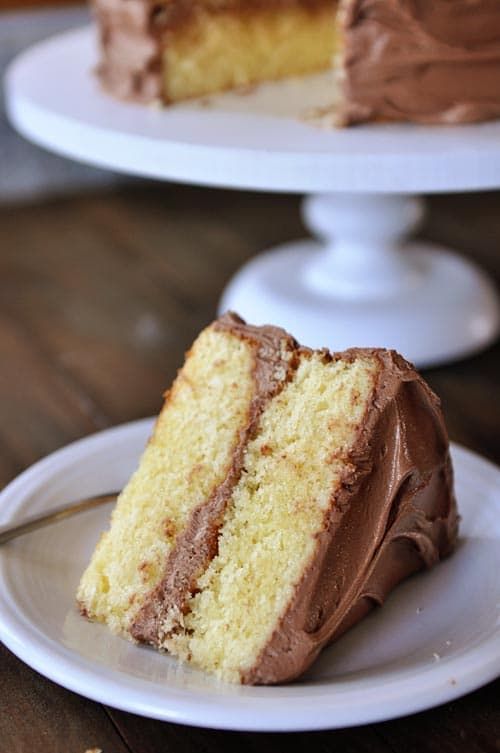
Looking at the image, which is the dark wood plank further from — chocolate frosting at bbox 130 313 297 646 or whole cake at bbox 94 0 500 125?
whole cake at bbox 94 0 500 125

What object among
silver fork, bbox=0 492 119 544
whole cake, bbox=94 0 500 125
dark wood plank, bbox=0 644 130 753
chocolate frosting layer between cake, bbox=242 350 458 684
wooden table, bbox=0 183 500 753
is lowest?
wooden table, bbox=0 183 500 753

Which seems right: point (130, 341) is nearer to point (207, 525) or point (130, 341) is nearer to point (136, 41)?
point (136, 41)

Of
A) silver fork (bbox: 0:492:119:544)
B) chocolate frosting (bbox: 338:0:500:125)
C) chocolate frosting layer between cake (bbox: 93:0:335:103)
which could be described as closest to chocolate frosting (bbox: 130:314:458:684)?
silver fork (bbox: 0:492:119:544)

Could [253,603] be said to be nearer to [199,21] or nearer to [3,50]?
[199,21]

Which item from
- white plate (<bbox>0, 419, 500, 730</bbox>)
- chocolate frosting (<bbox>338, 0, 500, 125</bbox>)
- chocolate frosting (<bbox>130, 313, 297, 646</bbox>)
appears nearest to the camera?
white plate (<bbox>0, 419, 500, 730</bbox>)

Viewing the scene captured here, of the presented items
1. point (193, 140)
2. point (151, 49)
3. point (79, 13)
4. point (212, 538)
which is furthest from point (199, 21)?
point (212, 538)

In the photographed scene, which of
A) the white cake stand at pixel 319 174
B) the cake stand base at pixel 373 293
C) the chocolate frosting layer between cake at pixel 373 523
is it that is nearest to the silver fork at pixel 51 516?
the chocolate frosting layer between cake at pixel 373 523

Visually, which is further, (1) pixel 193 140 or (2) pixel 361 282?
(2) pixel 361 282

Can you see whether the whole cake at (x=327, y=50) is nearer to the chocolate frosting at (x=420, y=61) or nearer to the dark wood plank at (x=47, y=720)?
the chocolate frosting at (x=420, y=61)
